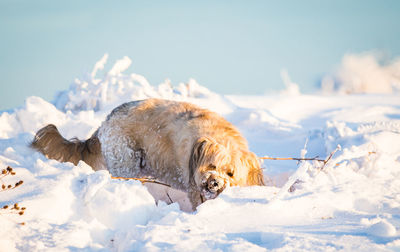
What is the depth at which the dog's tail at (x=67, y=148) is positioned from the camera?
5.45 metres

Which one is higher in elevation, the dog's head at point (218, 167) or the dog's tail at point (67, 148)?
the dog's head at point (218, 167)

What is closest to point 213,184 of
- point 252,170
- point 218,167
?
point 218,167


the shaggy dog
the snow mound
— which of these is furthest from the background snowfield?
the snow mound

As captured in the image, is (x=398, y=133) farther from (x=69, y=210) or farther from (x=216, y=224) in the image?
(x=69, y=210)

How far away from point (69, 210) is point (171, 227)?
29.7 inches

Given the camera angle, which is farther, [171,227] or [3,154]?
[3,154]

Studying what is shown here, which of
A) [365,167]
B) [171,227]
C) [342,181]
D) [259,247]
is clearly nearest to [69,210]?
[171,227]

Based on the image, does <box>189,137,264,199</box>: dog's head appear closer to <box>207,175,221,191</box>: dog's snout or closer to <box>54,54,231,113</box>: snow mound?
<box>207,175,221,191</box>: dog's snout

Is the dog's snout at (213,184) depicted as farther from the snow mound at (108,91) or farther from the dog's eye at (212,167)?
the snow mound at (108,91)

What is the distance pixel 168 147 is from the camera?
196 inches

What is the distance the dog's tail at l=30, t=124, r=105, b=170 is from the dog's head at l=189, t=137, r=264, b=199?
1.87m

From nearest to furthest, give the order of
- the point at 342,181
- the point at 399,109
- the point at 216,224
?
the point at 216,224 → the point at 342,181 → the point at 399,109

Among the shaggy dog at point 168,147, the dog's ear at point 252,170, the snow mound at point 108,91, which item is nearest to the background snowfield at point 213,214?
the dog's ear at point 252,170

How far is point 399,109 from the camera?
9789mm
